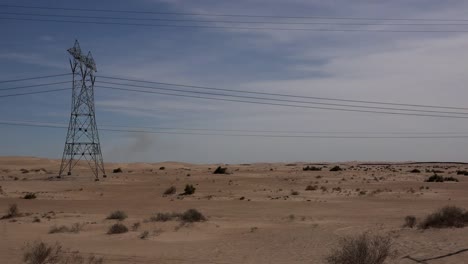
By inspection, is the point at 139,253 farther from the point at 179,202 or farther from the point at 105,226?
the point at 179,202

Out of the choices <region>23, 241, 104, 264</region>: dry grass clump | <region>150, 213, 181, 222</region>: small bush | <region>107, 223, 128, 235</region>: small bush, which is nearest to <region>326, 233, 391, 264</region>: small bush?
<region>23, 241, 104, 264</region>: dry grass clump

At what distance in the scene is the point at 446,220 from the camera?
74.8ft

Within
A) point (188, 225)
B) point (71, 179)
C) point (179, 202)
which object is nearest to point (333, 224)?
point (188, 225)

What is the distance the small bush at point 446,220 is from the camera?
22578 mm

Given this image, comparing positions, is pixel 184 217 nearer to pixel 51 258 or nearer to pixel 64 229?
pixel 64 229

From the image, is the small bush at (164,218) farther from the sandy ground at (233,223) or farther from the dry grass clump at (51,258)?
the dry grass clump at (51,258)

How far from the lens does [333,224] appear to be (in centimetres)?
2688

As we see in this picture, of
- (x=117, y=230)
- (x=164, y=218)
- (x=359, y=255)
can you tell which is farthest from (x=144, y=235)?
(x=359, y=255)

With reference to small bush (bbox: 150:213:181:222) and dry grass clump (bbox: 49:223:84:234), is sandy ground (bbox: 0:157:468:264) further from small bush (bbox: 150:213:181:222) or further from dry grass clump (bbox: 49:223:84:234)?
small bush (bbox: 150:213:181:222)

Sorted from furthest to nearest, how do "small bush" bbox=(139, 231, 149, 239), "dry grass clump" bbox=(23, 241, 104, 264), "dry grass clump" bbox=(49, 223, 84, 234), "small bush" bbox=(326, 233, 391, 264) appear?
"dry grass clump" bbox=(49, 223, 84, 234) < "small bush" bbox=(139, 231, 149, 239) < "dry grass clump" bbox=(23, 241, 104, 264) < "small bush" bbox=(326, 233, 391, 264)

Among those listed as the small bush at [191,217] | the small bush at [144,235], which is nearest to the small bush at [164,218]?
the small bush at [191,217]

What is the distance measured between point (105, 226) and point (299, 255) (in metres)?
12.2

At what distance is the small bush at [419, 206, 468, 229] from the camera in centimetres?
2258

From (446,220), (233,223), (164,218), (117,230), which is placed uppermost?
(446,220)
